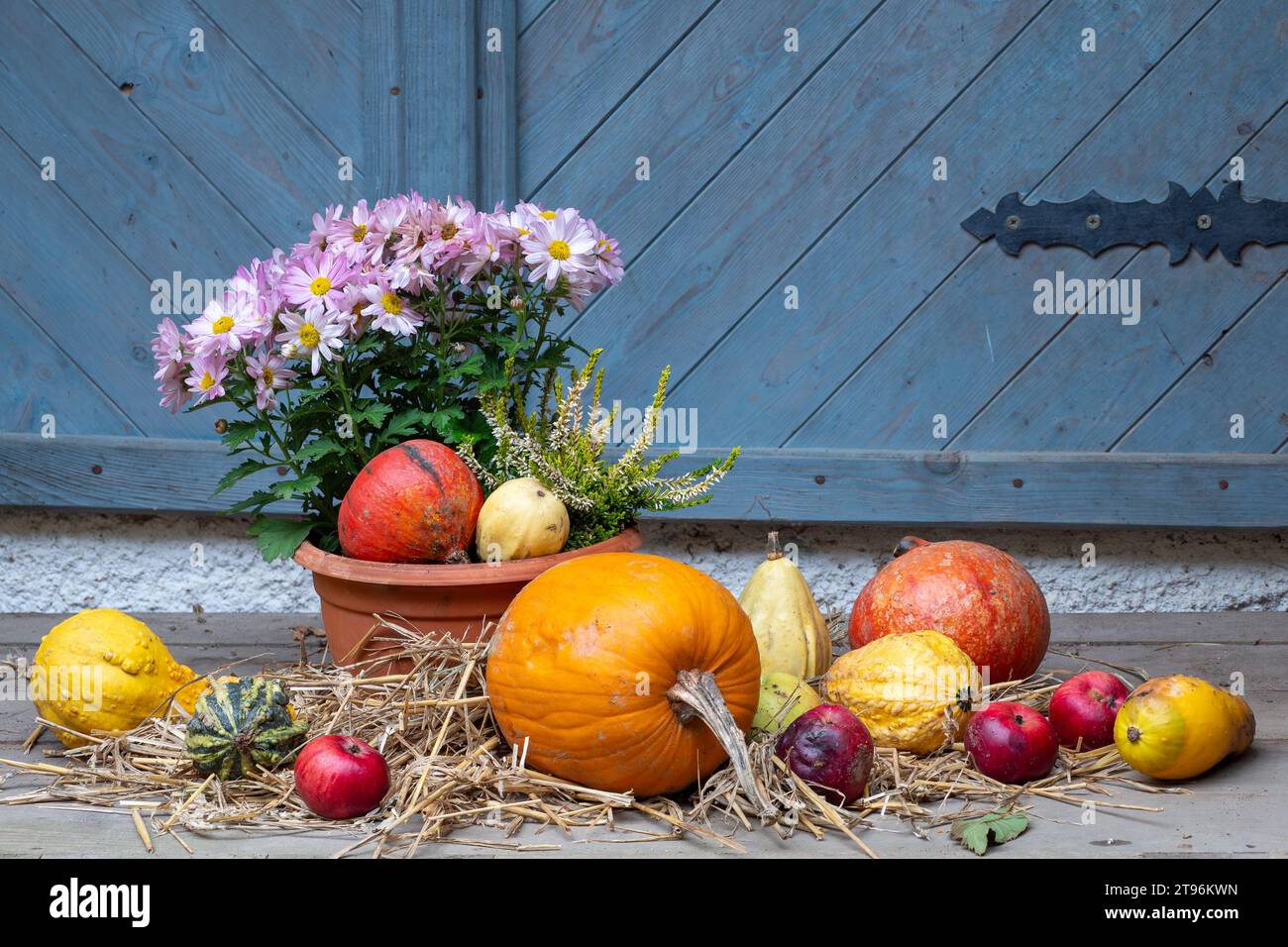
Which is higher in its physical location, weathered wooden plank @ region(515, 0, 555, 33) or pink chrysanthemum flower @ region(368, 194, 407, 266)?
weathered wooden plank @ region(515, 0, 555, 33)

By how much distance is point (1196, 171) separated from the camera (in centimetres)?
295

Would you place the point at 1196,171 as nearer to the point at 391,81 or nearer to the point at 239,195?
the point at 391,81

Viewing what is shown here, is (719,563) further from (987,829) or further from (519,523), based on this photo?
(987,829)

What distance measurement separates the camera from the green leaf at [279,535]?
2066 millimetres

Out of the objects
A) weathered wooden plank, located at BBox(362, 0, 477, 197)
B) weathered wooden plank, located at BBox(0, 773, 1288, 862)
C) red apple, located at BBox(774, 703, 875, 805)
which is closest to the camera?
weathered wooden plank, located at BBox(0, 773, 1288, 862)

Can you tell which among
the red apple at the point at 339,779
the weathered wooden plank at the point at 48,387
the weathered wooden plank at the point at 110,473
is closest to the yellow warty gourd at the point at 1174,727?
the red apple at the point at 339,779

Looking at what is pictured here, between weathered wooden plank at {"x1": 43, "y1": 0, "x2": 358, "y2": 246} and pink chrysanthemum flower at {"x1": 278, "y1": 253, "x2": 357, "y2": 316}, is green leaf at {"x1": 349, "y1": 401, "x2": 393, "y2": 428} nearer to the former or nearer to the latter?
pink chrysanthemum flower at {"x1": 278, "y1": 253, "x2": 357, "y2": 316}

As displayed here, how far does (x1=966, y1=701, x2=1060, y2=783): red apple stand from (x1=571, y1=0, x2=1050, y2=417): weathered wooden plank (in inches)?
56.3

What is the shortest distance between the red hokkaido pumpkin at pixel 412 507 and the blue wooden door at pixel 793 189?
1.13 meters

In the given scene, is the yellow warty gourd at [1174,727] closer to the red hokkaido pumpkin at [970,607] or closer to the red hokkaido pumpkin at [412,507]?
the red hokkaido pumpkin at [970,607]

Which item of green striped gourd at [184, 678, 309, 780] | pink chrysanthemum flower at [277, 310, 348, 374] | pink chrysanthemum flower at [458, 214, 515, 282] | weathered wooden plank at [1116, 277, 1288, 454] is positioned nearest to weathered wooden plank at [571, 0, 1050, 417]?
weathered wooden plank at [1116, 277, 1288, 454]

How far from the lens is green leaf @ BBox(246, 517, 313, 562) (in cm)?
207

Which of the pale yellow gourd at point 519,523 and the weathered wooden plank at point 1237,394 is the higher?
the weathered wooden plank at point 1237,394

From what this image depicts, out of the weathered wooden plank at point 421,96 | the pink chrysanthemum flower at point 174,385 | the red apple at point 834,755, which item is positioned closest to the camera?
the red apple at point 834,755
